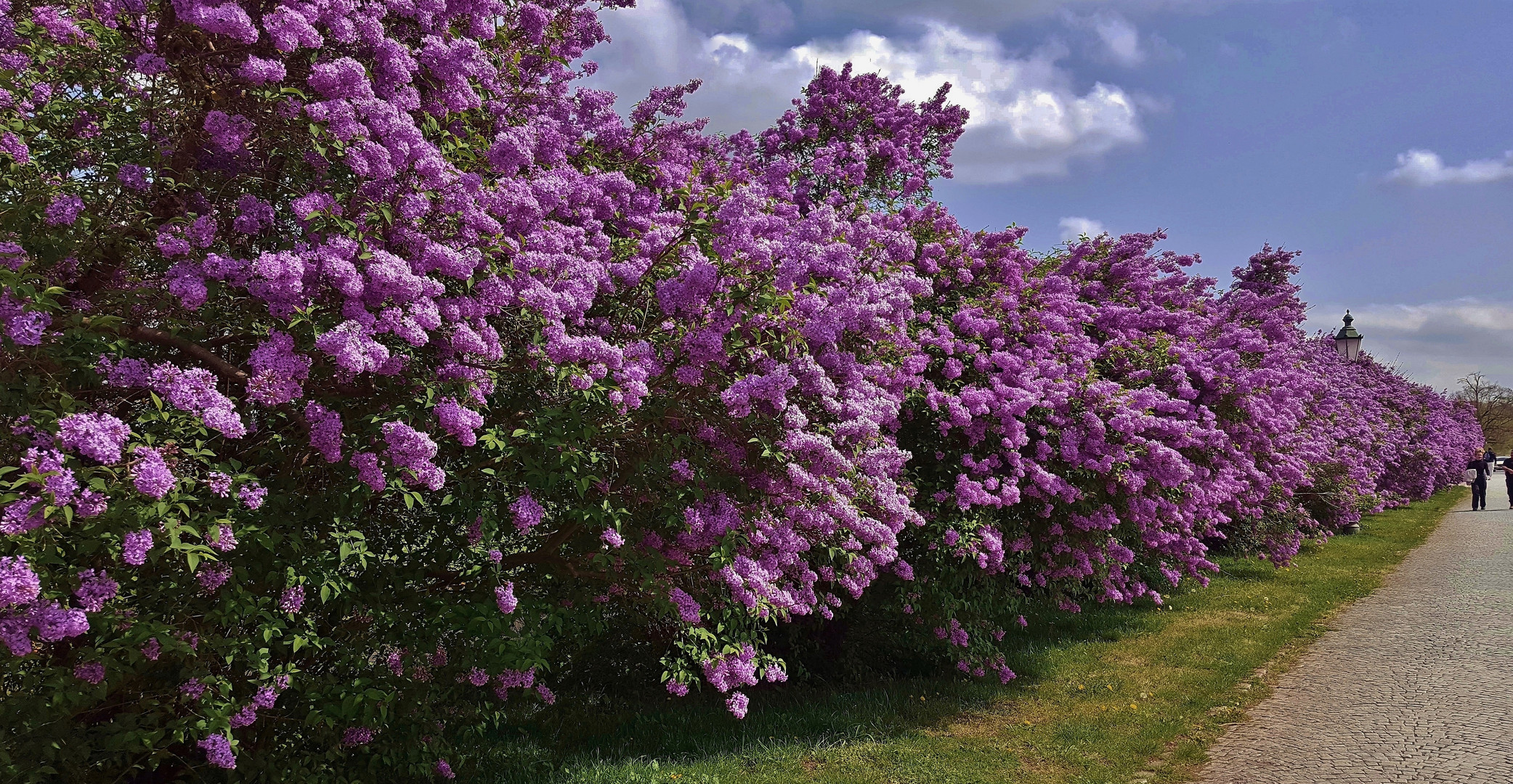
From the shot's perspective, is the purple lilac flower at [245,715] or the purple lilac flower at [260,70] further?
the purple lilac flower at [245,715]

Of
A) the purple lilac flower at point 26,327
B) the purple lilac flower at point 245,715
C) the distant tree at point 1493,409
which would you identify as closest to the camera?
the purple lilac flower at point 26,327

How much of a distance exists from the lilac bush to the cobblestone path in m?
2.72

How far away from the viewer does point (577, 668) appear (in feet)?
27.9

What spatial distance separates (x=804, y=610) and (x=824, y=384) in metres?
1.62

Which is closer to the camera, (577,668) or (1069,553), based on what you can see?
(577,668)

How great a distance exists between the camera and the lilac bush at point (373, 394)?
143 inches

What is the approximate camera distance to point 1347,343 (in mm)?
28203

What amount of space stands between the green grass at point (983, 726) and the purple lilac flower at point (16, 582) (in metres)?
3.77

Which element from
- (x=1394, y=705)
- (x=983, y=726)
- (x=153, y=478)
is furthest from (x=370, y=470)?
(x=1394, y=705)

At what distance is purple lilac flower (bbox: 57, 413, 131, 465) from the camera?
305 centimetres

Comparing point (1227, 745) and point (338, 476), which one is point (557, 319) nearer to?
point (338, 476)

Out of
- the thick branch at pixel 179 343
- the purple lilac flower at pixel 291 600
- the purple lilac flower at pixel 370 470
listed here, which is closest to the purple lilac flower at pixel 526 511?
the purple lilac flower at pixel 370 470

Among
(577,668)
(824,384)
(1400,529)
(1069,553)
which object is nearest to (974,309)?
(1069,553)

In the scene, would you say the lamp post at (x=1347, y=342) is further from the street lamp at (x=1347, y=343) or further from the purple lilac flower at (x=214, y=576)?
the purple lilac flower at (x=214, y=576)
